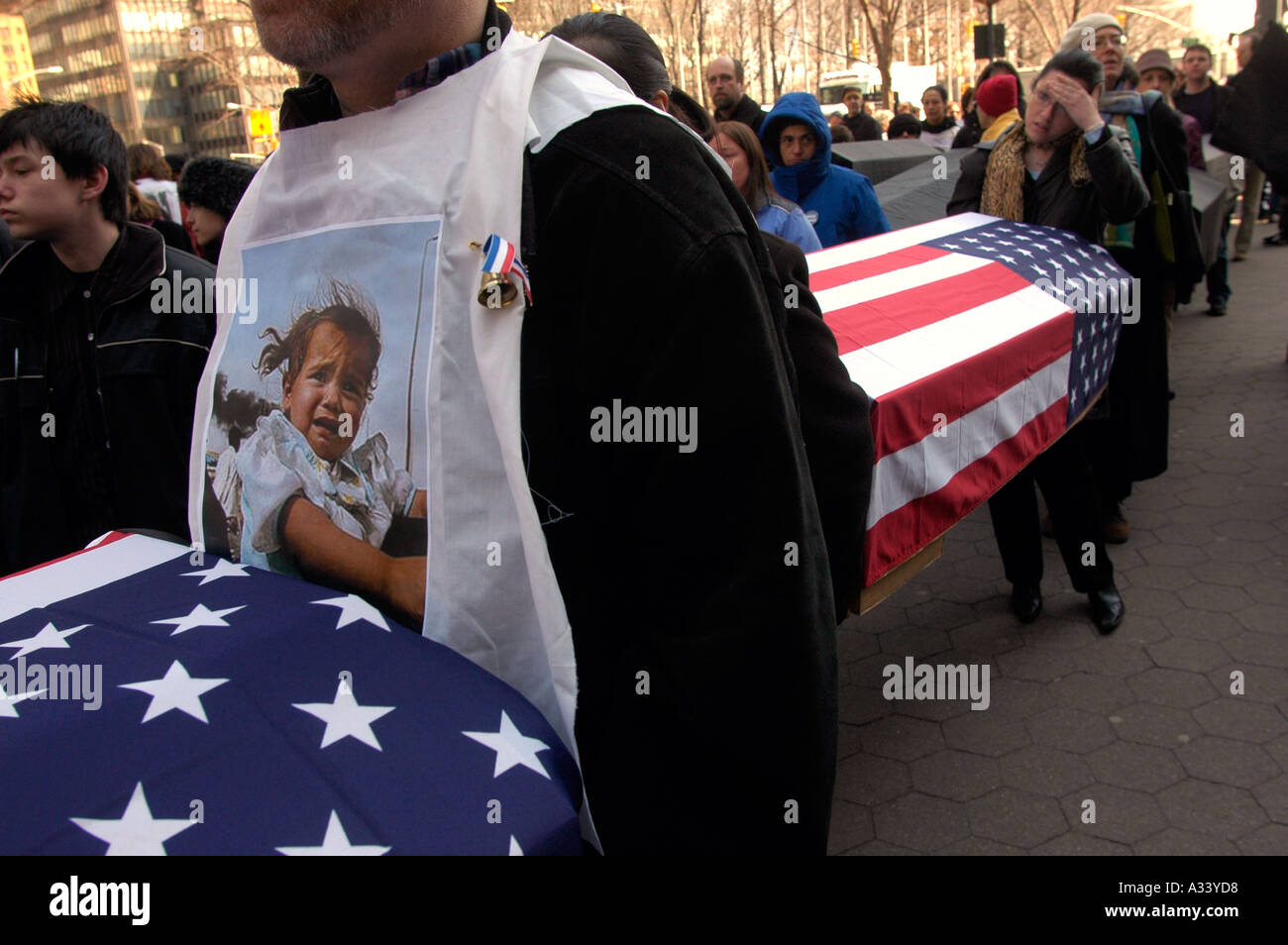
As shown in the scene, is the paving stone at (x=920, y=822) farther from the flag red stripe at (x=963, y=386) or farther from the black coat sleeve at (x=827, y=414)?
the black coat sleeve at (x=827, y=414)

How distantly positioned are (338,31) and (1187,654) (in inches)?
153

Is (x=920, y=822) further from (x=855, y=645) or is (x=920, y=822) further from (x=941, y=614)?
(x=941, y=614)

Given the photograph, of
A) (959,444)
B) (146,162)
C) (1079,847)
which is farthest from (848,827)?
(146,162)

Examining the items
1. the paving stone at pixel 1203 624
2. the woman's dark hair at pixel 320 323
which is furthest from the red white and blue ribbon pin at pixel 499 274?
the paving stone at pixel 1203 624

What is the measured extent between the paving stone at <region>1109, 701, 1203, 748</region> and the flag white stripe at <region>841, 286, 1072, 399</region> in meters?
1.49

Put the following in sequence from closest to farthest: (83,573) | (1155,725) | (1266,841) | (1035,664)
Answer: (83,573)
(1266,841)
(1155,725)
(1035,664)

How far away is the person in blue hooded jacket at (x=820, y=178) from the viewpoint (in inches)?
208

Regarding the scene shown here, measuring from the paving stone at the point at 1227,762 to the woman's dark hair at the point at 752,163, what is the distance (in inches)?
112

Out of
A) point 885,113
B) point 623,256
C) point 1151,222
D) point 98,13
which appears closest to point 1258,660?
point 1151,222

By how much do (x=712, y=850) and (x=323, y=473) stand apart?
26.3 inches

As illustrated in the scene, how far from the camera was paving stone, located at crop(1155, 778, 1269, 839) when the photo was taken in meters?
2.91

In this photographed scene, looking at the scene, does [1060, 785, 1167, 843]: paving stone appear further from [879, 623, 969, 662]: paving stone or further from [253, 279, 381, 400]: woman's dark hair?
[253, 279, 381, 400]: woman's dark hair

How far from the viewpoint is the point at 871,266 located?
3.22 m

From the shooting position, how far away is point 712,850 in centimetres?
110
